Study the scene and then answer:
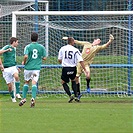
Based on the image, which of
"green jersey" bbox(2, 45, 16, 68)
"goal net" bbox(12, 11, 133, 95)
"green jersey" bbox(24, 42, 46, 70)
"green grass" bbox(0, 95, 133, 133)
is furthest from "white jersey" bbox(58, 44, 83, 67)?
"goal net" bbox(12, 11, 133, 95)

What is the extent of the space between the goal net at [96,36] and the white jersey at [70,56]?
102 inches

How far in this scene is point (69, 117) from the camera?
14609 millimetres

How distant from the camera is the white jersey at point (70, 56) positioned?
764 inches

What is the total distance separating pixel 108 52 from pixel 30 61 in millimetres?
6426

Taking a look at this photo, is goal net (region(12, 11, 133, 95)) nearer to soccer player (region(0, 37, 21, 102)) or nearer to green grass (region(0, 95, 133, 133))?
soccer player (region(0, 37, 21, 102))

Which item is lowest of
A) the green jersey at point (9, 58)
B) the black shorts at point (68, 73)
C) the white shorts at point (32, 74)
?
the black shorts at point (68, 73)

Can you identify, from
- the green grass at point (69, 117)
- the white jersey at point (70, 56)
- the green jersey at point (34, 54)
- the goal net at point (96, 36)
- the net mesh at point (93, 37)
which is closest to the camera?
the green grass at point (69, 117)

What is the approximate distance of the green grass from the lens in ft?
40.5

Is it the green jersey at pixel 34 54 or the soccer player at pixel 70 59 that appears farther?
the soccer player at pixel 70 59

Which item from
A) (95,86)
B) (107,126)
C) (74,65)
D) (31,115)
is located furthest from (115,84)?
(107,126)

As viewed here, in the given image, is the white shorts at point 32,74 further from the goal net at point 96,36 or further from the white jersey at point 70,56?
the goal net at point 96,36

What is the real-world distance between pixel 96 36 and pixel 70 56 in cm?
472

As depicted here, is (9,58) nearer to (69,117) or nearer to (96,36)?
(96,36)

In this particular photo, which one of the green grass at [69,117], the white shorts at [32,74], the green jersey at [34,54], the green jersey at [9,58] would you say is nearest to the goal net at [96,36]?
the green jersey at [9,58]
